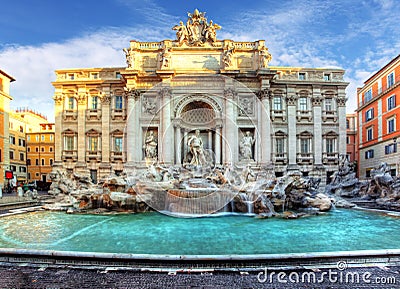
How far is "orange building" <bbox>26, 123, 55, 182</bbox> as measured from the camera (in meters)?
42.7

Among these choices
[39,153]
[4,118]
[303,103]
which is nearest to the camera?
[303,103]

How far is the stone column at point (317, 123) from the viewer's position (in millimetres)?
26453

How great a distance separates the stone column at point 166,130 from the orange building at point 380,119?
2173 centimetres

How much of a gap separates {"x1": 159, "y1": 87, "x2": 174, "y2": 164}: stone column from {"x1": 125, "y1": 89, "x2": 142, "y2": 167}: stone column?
247cm

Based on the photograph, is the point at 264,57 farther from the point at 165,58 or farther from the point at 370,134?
the point at 370,134

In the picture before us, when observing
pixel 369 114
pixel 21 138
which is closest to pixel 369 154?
pixel 369 114

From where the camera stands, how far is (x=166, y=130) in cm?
2433

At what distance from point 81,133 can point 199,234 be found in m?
21.5

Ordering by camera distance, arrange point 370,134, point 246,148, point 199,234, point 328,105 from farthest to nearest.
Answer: point 370,134
point 328,105
point 246,148
point 199,234

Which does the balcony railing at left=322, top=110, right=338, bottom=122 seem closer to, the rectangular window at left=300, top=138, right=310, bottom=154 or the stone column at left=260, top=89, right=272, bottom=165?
the rectangular window at left=300, top=138, right=310, bottom=154

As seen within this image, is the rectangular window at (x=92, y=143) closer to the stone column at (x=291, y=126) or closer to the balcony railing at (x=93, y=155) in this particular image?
the balcony railing at (x=93, y=155)

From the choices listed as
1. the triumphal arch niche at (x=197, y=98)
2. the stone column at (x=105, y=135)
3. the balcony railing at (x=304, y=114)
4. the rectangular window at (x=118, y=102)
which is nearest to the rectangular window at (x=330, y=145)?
the balcony railing at (x=304, y=114)

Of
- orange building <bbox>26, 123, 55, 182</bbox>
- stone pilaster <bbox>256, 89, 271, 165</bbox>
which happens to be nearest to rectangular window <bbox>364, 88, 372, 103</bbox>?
stone pilaster <bbox>256, 89, 271, 165</bbox>

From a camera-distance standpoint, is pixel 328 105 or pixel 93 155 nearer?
pixel 93 155
